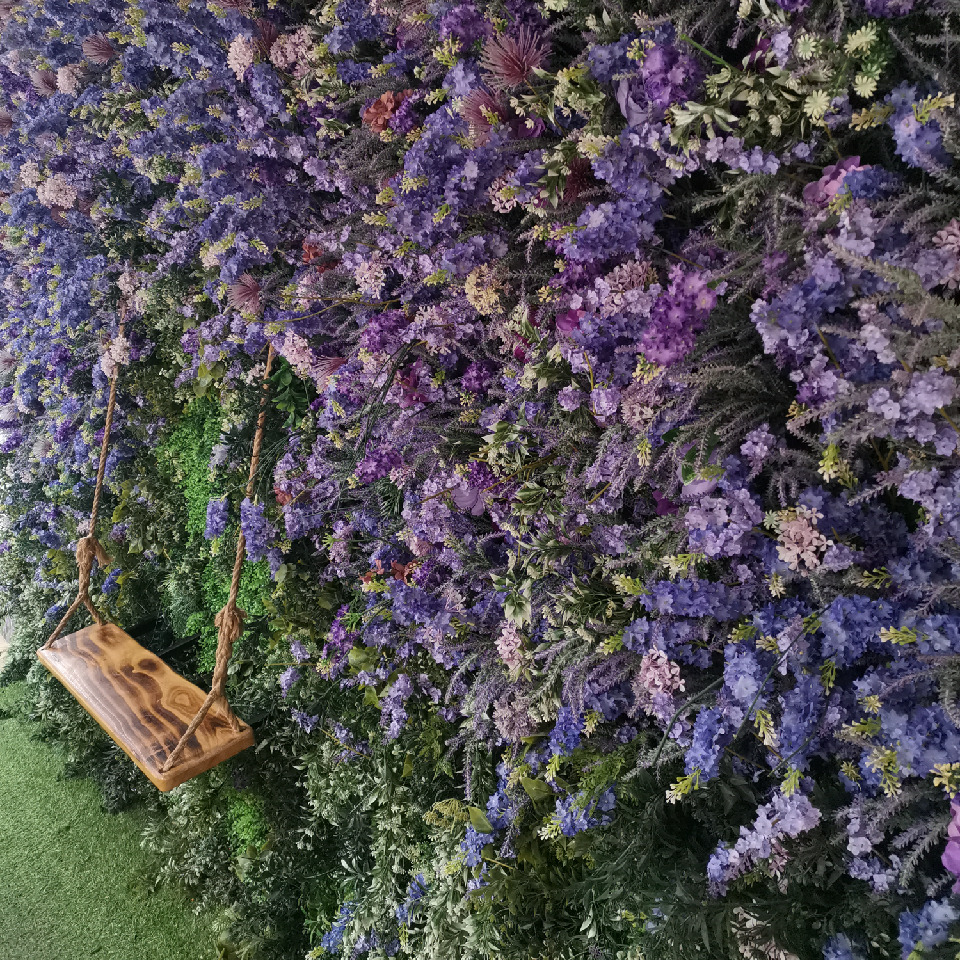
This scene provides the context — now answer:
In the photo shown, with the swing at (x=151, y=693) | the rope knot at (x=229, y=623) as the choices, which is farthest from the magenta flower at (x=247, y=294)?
the rope knot at (x=229, y=623)

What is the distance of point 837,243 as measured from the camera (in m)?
0.95

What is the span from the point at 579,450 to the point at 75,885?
126 inches

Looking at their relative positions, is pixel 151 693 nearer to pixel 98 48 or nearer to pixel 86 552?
pixel 86 552

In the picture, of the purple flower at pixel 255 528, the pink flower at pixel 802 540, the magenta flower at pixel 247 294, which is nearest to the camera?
the pink flower at pixel 802 540

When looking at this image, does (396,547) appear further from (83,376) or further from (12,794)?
(12,794)

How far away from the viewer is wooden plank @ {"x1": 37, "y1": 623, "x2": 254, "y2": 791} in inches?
79.0

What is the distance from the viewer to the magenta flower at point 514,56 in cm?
122

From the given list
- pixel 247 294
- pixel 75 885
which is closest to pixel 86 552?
pixel 247 294

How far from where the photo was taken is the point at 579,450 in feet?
4.65

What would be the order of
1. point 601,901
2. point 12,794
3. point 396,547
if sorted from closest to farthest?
point 601,901, point 396,547, point 12,794

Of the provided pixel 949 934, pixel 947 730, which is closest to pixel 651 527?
pixel 947 730

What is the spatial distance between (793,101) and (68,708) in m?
4.16

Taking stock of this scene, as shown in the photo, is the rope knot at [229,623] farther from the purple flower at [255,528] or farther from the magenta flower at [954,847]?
the magenta flower at [954,847]

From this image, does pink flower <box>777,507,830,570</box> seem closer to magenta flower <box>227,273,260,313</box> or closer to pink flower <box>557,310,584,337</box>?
pink flower <box>557,310,584,337</box>
